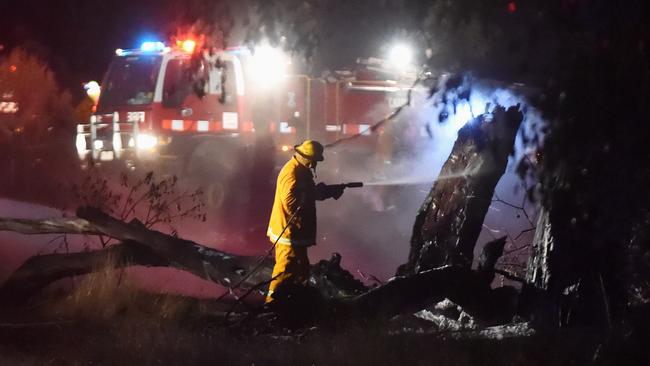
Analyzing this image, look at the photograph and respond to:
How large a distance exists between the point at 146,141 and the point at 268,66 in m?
2.36

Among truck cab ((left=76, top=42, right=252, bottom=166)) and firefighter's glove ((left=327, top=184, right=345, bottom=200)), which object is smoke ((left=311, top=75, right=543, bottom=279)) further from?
firefighter's glove ((left=327, top=184, right=345, bottom=200))

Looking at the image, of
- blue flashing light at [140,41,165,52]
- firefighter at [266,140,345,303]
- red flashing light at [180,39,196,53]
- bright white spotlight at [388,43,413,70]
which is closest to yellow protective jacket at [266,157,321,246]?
firefighter at [266,140,345,303]

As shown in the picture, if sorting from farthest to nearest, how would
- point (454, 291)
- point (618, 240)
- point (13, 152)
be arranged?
point (13, 152) → point (454, 291) → point (618, 240)

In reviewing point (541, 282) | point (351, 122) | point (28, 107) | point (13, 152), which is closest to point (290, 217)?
point (541, 282)

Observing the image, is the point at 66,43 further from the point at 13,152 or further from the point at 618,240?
the point at 618,240

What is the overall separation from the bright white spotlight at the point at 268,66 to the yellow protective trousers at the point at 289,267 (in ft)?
20.8

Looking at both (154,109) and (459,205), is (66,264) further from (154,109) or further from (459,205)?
(154,109)

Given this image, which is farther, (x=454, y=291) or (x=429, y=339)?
(x=454, y=291)

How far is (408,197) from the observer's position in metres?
14.4

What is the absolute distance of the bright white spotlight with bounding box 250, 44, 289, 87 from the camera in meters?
12.5

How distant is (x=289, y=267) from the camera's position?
6430mm

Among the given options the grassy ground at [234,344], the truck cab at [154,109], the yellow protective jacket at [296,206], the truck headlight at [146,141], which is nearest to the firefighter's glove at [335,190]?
the yellow protective jacket at [296,206]

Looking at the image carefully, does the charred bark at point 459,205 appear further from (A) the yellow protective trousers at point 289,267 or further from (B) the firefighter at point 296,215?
(A) the yellow protective trousers at point 289,267

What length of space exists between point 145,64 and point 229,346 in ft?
24.9
